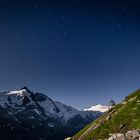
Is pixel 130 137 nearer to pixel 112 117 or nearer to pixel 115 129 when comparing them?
pixel 115 129

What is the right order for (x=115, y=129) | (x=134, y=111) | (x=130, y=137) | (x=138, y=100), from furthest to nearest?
(x=138, y=100), (x=134, y=111), (x=115, y=129), (x=130, y=137)

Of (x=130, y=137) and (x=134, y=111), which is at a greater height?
(x=134, y=111)

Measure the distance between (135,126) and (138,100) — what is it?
49271 mm

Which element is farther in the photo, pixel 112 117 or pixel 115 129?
pixel 112 117

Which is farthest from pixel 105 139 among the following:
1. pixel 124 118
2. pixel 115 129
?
pixel 124 118

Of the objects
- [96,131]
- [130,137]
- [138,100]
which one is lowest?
[130,137]

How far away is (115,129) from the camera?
163m

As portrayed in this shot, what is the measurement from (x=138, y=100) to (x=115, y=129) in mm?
41444

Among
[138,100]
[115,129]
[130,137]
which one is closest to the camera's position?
[130,137]

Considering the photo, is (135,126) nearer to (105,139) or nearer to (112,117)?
(105,139)

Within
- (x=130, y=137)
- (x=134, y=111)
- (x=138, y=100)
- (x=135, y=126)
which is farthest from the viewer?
(x=138, y=100)

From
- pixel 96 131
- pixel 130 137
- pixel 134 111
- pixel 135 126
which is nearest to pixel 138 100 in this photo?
pixel 134 111

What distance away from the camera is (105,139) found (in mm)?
155125

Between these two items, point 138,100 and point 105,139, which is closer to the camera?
point 105,139
